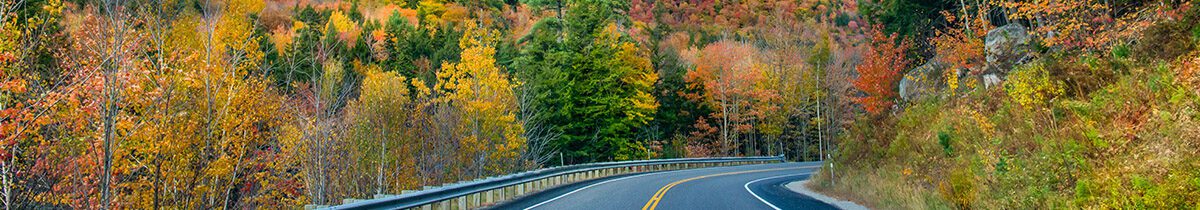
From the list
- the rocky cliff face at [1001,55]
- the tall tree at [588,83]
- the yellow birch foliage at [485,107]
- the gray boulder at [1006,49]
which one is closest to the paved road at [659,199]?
the yellow birch foliage at [485,107]

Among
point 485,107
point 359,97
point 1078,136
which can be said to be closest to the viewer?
point 1078,136

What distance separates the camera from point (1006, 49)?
72.1 feet

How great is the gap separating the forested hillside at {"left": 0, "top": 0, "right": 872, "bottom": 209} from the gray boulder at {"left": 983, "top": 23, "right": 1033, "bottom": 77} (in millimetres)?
15895

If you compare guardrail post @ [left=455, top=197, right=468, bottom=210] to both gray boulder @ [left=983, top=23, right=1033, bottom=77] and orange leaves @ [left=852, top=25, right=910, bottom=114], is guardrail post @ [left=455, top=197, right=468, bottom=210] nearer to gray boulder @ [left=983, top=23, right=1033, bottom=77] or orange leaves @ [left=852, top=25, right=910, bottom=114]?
gray boulder @ [left=983, top=23, right=1033, bottom=77]

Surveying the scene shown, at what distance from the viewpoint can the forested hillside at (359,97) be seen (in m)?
9.53

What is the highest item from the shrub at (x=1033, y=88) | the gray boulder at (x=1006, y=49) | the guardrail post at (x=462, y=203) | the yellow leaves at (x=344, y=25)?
the yellow leaves at (x=344, y=25)

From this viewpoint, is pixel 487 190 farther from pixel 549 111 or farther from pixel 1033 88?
pixel 549 111

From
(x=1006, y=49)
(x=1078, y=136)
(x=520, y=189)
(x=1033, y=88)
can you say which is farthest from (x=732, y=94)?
(x=1078, y=136)

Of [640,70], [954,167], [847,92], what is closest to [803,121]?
[847,92]

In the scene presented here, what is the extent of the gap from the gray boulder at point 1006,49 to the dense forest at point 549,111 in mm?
87

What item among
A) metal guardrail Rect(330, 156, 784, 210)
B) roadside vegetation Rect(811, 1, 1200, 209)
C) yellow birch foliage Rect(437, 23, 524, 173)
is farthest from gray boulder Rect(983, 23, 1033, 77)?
yellow birch foliage Rect(437, 23, 524, 173)

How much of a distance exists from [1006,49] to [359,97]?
22324 mm

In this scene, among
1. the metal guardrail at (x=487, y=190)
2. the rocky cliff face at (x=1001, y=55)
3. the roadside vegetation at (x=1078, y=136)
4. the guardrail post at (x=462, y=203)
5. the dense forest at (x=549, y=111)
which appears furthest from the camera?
the rocky cliff face at (x=1001, y=55)

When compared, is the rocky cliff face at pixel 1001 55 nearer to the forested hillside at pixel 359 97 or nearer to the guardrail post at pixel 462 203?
the guardrail post at pixel 462 203
